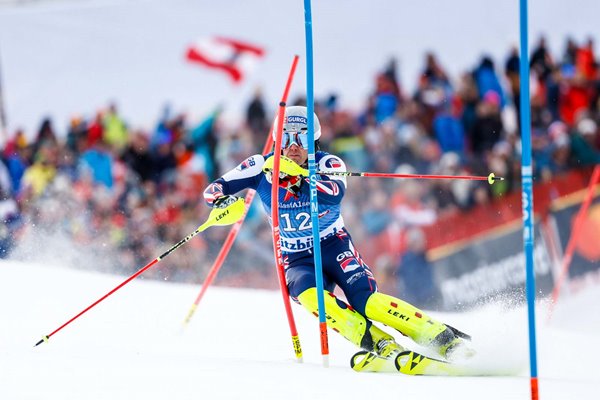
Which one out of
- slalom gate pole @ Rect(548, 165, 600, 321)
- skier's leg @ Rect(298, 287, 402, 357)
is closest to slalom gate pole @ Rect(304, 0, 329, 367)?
skier's leg @ Rect(298, 287, 402, 357)

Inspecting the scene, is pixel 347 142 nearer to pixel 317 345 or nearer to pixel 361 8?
pixel 361 8

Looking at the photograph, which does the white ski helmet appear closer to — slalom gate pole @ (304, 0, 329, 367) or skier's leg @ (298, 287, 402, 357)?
slalom gate pole @ (304, 0, 329, 367)

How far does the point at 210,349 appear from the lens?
21.8 ft

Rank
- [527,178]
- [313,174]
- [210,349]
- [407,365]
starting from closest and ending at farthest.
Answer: [527,178] → [407,365] → [313,174] → [210,349]

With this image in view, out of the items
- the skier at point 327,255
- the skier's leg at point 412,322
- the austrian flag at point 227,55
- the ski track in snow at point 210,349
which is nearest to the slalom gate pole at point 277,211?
the skier at point 327,255

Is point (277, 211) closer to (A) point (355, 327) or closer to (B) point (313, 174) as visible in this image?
(B) point (313, 174)

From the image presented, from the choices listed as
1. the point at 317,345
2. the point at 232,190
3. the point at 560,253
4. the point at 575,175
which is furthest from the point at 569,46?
the point at 232,190

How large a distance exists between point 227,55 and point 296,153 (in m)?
8.00

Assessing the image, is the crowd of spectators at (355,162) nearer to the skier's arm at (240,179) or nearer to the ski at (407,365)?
the skier's arm at (240,179)

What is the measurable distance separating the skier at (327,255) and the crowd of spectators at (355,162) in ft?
15.3

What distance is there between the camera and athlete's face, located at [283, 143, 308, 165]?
224 inches

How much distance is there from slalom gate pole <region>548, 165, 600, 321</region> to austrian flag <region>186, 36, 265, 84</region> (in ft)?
18.2

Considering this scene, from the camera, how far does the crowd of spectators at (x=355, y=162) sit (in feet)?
35.2

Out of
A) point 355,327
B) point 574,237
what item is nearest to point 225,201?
point 355,327
